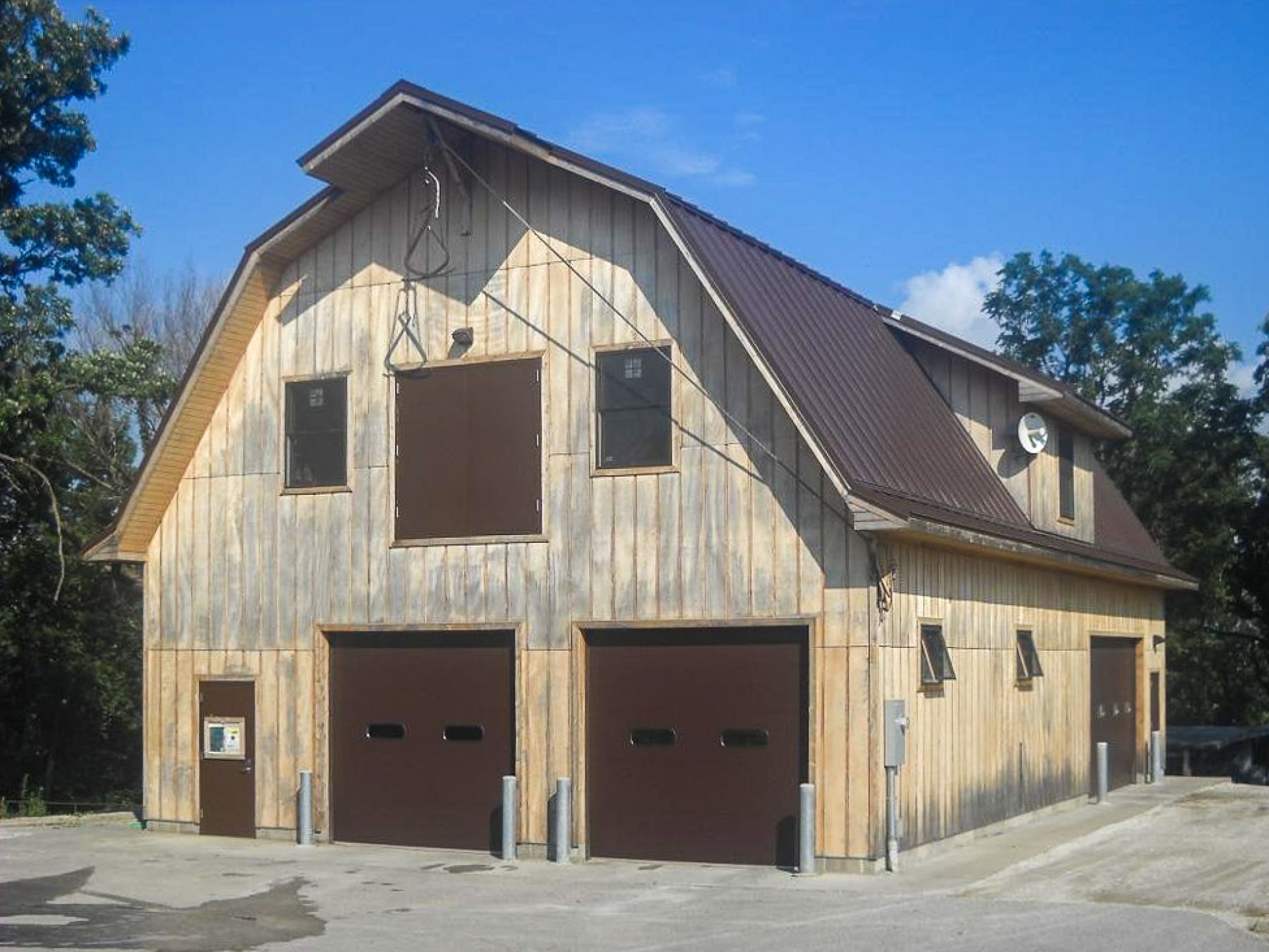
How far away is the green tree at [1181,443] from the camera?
40.3 meters

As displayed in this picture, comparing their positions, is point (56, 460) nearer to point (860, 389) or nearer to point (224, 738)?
point (224, 738)

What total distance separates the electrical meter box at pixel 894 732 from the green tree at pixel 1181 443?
2173cm

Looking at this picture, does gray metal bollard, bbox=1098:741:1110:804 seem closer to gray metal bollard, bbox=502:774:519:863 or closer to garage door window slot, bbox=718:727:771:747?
garage door window slot, bbox=718:727:771:747

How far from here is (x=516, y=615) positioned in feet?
57.9

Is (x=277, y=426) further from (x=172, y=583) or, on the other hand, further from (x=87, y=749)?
(x=87, y=749)

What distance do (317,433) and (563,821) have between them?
5632 millimetres

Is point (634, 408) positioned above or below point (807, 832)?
above

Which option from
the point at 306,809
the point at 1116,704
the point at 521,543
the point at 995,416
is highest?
the point at 995,416

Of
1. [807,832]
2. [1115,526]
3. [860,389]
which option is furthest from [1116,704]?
[807,832]

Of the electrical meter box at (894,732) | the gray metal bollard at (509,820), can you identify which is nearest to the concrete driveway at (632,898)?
the gray metal bollard at (509,820)

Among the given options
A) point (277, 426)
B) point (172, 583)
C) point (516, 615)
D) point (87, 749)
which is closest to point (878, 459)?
point (516, 615)

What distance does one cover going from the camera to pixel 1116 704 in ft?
83.4

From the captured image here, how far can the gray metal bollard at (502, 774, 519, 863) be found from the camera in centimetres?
1711

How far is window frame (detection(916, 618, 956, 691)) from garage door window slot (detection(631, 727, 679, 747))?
106 inches
